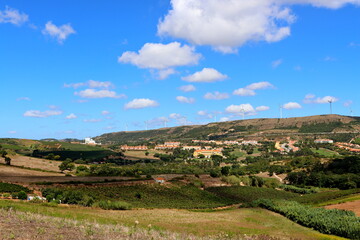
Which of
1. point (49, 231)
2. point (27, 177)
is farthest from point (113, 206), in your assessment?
point (27, 177)

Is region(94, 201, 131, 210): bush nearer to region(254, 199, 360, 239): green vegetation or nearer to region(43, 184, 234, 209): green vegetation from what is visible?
region(43, 184, 234, 209): green vegetation

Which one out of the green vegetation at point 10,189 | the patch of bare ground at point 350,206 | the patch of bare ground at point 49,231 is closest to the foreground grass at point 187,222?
A: the patch of bare ground at point 49,231

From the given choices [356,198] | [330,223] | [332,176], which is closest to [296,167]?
[332,176]

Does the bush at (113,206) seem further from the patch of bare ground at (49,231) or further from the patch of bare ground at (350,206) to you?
the patch of bare ground at (350,206)

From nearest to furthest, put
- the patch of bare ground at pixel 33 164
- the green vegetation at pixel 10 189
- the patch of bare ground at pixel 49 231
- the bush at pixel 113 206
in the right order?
the patch of bare ground at pixel 49 231 → the bush at pixel 113 206 → the green vegetation at pixel 10 189 → the patch of bare ground at pixel 33 164

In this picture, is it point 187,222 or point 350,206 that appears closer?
point 187,222

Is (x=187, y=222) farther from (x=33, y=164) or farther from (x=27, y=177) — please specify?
(x=33, y=164)

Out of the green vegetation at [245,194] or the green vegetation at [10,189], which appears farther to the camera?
the green vegetation at [245,194]

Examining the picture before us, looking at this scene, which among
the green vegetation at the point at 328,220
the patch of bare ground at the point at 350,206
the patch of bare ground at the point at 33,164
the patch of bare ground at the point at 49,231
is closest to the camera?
the patch of bare ground at the point at 49,231

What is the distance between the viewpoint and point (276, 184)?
13912 cm

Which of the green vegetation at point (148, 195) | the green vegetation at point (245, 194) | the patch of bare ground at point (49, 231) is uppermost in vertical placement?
the patch of bare ground at point (49, 231)

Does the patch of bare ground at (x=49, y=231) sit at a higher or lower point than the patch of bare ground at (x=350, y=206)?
higher

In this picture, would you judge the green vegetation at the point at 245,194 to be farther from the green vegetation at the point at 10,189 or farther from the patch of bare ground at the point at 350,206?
the green vegetation at the point at 10,189

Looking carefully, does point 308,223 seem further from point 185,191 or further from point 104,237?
point 185,191
